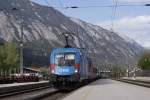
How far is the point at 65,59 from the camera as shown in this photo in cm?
4506

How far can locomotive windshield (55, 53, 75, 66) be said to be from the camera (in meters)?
44.8

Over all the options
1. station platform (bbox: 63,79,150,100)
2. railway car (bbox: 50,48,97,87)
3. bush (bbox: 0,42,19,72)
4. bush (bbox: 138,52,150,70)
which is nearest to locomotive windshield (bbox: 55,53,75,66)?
railway car (bbox: 50,48,97,87)

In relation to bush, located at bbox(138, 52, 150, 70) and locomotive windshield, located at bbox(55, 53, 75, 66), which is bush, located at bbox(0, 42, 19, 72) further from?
locomotive windshield, located at bbox(55, 53, 75, 66)

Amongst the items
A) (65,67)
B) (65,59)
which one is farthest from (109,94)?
(65,59)

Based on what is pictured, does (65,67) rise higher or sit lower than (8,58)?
lower

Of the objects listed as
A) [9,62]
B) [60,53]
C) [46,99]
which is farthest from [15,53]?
[46,99]

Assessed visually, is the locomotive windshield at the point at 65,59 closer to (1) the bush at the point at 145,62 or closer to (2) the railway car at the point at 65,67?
(2) the railway car at the point at 65,67

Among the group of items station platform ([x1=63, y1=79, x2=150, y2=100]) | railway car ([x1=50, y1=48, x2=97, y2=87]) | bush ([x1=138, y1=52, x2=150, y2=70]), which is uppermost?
bush ([x1=138, y1=52, x2=150, y2=70])

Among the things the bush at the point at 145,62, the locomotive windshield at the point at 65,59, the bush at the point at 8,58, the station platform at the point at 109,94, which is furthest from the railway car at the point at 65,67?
the bush at the point at 145,62

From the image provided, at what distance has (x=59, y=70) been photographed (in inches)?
1737

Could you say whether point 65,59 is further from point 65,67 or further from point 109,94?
point 109,94

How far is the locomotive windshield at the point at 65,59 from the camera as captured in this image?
4481 cm

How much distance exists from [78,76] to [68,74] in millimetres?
1195

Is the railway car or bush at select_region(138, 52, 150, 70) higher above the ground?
bush at select_region(138, 52, 150, 70)
